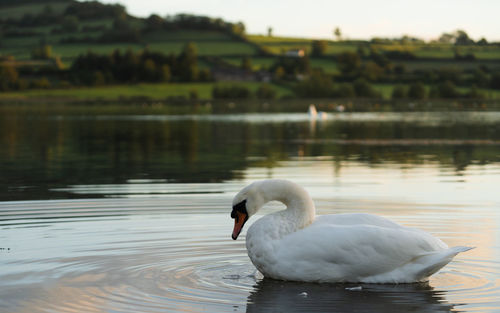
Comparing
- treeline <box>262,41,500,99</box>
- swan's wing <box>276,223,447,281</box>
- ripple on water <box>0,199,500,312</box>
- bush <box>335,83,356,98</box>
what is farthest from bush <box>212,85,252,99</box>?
swan's wing <box>276,223,447,281</box>

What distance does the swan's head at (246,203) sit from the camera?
1376cm

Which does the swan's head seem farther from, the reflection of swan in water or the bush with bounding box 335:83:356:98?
the bush with bounding box 335:83:356:98

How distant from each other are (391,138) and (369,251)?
4189 cm

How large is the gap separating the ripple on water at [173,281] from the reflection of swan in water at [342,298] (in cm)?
1

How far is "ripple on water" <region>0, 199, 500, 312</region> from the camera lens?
39.9ft

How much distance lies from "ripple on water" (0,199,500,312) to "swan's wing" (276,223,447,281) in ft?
0.80

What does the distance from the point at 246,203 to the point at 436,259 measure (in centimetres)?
281

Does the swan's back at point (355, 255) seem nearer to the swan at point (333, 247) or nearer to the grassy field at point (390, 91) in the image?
the swan at point (333, 247)

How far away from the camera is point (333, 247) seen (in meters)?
13.1

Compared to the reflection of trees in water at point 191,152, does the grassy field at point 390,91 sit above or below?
below

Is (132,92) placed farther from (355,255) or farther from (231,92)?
(355,255)

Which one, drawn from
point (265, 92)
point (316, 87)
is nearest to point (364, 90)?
point (316, 87)

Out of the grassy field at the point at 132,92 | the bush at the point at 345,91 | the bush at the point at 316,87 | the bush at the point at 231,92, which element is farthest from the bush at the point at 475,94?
the bush at the point at 231,92

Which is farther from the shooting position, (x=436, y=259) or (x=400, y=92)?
(x=400, y=92)
